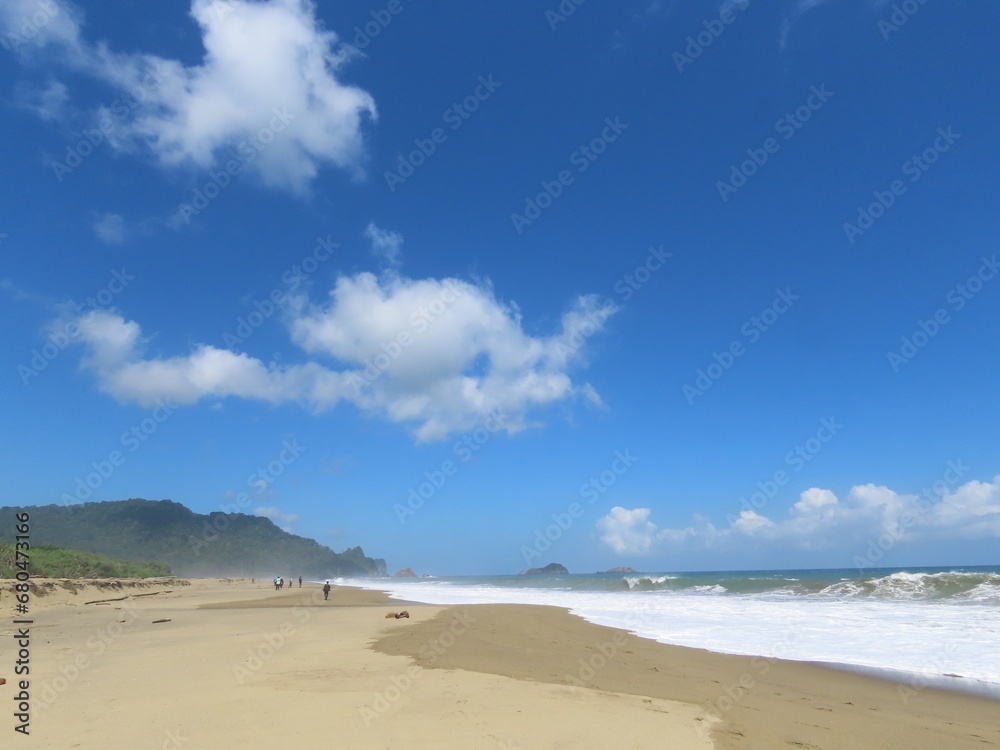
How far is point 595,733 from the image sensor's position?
6.08 m

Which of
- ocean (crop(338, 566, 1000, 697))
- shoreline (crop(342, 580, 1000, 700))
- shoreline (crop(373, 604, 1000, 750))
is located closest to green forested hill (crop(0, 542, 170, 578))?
shoreline (crop(373, 604, 1000, 750))

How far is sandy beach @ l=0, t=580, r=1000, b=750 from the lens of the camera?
5902mm

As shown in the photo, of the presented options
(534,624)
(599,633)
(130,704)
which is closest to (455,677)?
(130,704)

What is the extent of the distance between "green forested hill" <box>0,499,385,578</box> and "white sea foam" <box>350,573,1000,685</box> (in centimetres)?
10189

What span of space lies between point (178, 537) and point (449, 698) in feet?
543

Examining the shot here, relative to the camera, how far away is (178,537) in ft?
462

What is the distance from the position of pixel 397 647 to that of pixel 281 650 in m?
2.53

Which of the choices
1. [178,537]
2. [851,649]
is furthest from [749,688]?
[178,537]

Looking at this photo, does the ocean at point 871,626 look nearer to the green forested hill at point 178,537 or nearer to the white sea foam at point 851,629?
the white sea foam at point 851,629

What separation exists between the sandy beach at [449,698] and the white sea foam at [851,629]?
229 centimetres

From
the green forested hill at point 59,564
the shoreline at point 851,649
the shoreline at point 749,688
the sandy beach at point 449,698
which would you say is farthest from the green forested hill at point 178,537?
the shoreline at point 851,649

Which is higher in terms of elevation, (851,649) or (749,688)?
(749,688)

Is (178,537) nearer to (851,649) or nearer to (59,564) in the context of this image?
(59,564)

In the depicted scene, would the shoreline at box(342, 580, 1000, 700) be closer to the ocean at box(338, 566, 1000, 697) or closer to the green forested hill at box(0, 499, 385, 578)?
the ocean at box(338, 566, 1000, 697)
